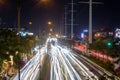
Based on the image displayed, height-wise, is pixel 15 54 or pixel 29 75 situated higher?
pixel 15 54

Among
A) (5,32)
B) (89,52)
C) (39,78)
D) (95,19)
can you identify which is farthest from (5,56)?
(95,19)

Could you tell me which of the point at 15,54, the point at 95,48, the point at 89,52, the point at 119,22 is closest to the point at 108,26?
the point at 119,22

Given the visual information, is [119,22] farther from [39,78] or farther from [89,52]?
[39,78]

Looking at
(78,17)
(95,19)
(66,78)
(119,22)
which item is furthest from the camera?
(78,17)

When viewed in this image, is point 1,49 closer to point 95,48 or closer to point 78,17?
point 95,48

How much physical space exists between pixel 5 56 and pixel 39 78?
10446 millimetres

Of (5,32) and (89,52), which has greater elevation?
(5,32)

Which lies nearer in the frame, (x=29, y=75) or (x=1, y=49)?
(x=1, y=49)

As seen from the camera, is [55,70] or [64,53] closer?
[55,70]

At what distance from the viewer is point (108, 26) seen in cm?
11388

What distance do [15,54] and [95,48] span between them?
3154cm

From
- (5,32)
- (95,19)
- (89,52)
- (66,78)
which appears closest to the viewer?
(66,78)

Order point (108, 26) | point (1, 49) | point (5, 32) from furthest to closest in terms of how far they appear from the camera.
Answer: point (108, 26), point (5, 32), point (1, 49)

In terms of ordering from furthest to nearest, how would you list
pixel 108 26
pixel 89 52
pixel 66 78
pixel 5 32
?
pixel 108 26 → pixel 89 52 → pixel 5 32 → pixel 66 78
